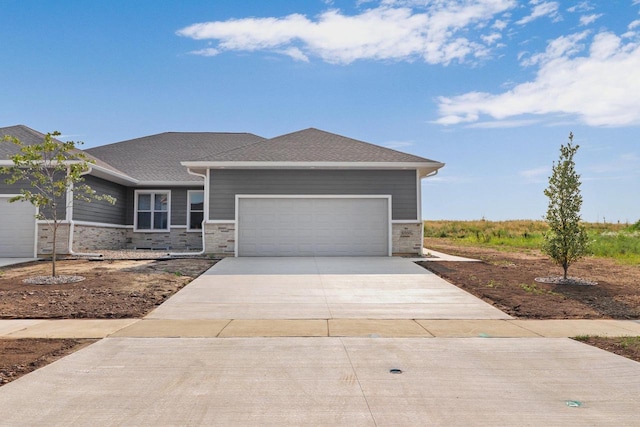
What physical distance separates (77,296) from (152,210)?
461 inches

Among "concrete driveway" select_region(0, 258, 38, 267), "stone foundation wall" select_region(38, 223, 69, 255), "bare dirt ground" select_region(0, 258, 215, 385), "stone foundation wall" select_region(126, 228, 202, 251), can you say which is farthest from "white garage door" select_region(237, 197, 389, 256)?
"concrete driveway" select_region(0, 258, 38, 267)

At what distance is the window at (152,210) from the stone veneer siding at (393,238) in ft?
16.7

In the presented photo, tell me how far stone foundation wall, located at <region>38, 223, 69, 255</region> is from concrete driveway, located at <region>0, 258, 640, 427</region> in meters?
11.0

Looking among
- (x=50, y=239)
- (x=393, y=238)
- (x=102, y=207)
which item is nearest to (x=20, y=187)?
(x=50, y=239)

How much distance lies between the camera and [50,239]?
16.3m

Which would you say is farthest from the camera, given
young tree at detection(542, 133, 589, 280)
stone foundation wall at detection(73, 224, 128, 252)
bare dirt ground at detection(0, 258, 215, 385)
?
stone foundation wall at detection(73, 224, 128, 252)

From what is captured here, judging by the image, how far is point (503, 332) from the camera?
6.91m

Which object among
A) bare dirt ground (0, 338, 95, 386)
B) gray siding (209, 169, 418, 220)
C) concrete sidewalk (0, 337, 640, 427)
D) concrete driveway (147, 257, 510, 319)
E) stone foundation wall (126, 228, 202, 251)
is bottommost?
bare dirt ground (0, 338, 95, 386)

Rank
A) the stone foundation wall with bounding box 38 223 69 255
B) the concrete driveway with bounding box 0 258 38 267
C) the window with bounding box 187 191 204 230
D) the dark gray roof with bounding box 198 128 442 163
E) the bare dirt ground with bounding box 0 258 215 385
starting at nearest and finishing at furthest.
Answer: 1. the bare dirt ground with bounding box 0 258 215 385
2. the concrete driveway with bounding box 0 258 38 267
3. the stone foundation wall with bounding box 38 223 69 255
4. the dark gray roof with bounding box 198 128 442 163
5. the window with bounding box 187 191 204 230

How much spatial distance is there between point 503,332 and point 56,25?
50.7ft

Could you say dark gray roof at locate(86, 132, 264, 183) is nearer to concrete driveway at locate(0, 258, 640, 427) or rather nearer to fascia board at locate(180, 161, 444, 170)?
fascia board at locate(180, 161, 444, 170)

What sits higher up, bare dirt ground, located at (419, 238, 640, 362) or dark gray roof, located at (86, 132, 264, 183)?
dark gray roof, located at (86, 132, 264, 183)

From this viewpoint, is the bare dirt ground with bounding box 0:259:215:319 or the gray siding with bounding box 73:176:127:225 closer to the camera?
the bare dirt ground with bounding box 0:259:215:319

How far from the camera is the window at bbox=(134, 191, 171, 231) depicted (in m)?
20.5
